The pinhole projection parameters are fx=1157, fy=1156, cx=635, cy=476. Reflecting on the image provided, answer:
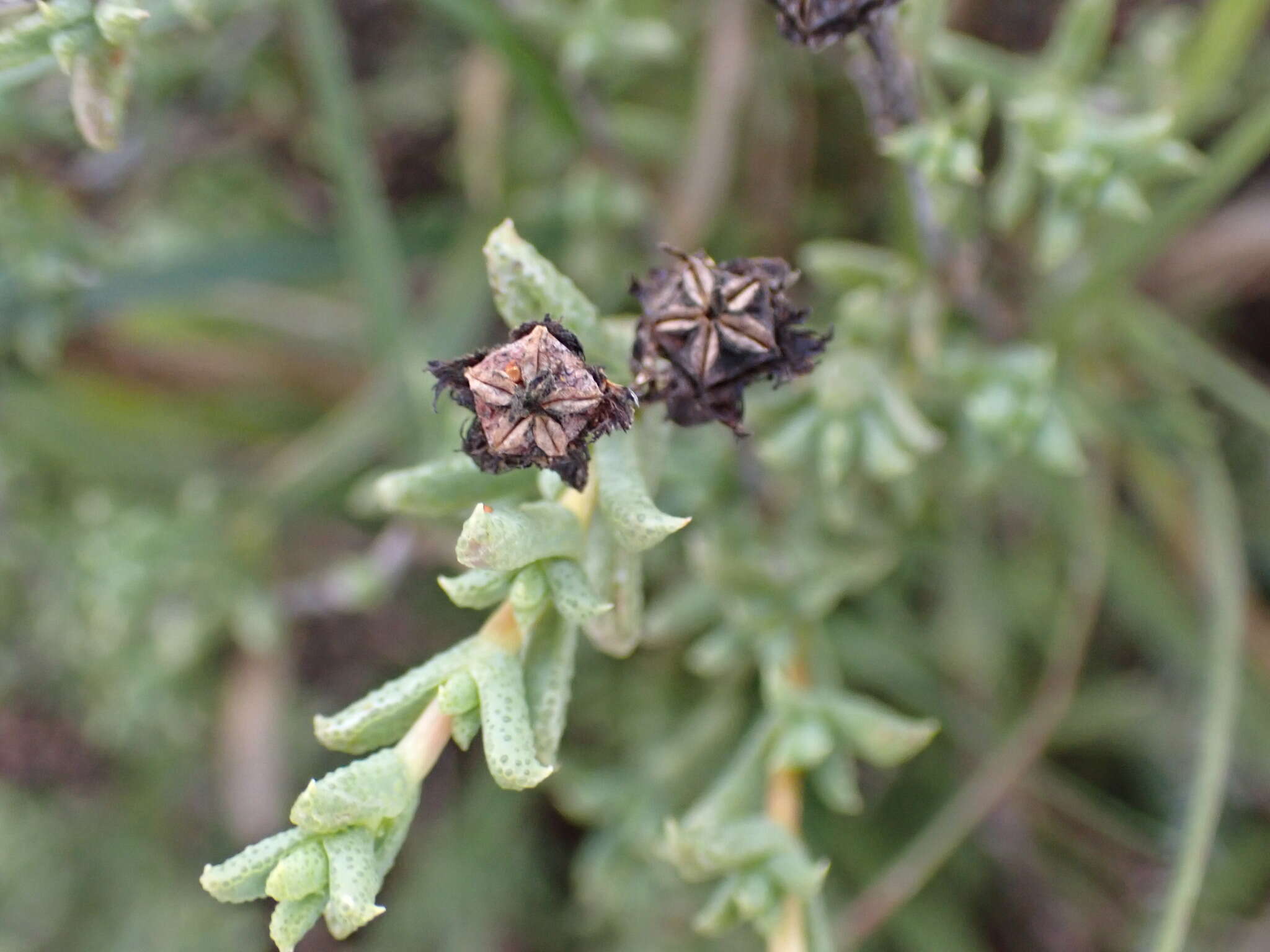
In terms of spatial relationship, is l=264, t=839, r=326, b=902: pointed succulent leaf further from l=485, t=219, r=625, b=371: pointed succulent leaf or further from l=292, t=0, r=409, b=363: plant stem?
l=292, t=0, r=409, b=363: plant stem

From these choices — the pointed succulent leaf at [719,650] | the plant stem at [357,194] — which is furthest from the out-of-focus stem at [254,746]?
the pointed succulent leaf at [719,650]

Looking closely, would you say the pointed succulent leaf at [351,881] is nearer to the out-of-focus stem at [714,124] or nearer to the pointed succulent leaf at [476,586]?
the pointed succulent leaf at [476,586]

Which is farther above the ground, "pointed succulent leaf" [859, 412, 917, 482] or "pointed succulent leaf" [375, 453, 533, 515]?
"pointed succulent leaf" [375, 453, 533, 515]

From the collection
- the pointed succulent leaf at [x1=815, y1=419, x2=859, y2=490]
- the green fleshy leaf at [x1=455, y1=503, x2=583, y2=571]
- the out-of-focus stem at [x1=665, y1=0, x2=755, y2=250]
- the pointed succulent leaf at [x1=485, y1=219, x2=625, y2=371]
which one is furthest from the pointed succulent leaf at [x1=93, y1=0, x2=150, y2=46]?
the out-of-focus stem at [x1=665, y1=0, x2=755, y2=250]

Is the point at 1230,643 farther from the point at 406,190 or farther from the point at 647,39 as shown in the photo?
the point at 406,190

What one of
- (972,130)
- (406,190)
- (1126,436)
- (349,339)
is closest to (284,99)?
(406,190)

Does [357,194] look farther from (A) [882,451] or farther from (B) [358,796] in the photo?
(B) [358,796]
